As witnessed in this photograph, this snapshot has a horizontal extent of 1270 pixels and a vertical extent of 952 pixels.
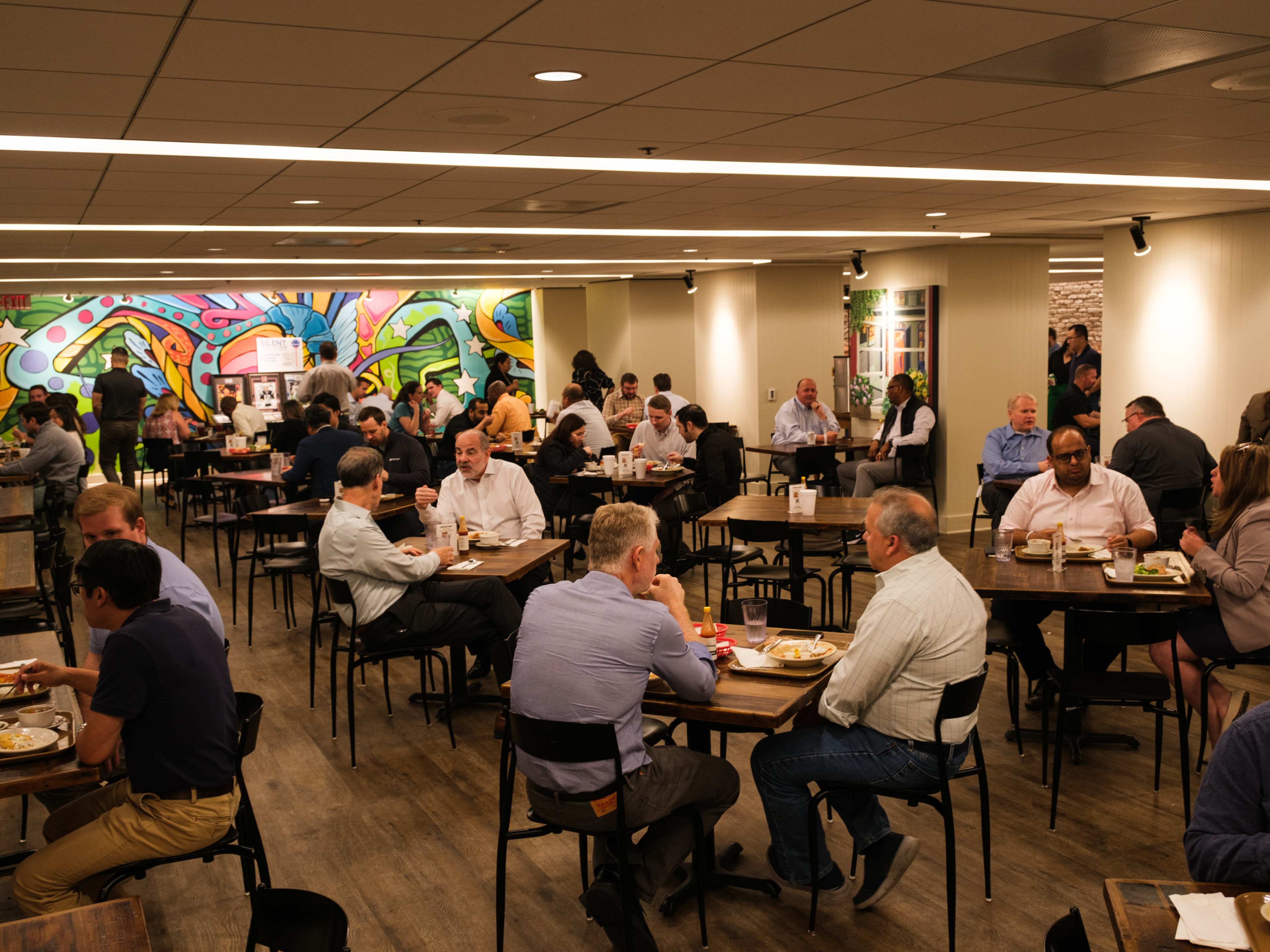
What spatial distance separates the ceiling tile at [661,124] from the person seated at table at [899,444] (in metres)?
5.66

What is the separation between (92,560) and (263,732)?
2646mm

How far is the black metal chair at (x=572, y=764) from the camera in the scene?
2918mm

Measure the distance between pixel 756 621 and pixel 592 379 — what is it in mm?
10623

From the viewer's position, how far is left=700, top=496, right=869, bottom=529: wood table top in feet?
19.4

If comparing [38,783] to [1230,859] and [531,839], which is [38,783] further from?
[1230,859]

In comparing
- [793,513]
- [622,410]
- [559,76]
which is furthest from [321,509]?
[622,410]

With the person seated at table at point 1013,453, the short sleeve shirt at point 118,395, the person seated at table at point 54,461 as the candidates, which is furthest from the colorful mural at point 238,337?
the person seated at table at point 1013,453

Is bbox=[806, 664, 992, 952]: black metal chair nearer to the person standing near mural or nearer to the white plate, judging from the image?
the white plate

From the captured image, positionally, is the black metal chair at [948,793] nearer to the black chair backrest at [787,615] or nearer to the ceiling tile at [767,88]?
the black chair backrest at [787,615]

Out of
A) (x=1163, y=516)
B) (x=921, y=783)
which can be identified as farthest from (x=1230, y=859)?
(x=1163, y=516)

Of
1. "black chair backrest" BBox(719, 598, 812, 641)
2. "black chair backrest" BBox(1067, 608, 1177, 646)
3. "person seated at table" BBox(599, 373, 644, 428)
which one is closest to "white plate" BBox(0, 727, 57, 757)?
"black chair backrest" BBox(719, 598, 812, 641)

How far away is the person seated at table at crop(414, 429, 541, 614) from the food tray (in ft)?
9.32

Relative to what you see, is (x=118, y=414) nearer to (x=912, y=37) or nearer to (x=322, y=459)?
(x=322, y=459)

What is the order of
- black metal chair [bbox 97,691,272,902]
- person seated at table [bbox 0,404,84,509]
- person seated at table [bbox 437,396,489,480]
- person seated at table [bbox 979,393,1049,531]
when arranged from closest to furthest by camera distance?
black metal chair [bbox 97,691,272,902] → person seated at table [bbox 979,393,1049,531] → person seated at table [bbox 0,404,84,509] → person seated at table [bbox 437,396,489,480]
